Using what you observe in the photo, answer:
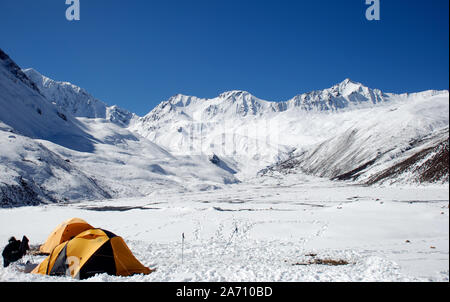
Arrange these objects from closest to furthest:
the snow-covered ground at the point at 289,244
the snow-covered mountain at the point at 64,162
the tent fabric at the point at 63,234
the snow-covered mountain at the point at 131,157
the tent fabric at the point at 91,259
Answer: the snow-covered ground at the point at 289,244 → the tent fabric at the point at 91,259 → the tent fabric at the point at 63,234 → the snow-covered mountain at the point at 64,162 → the snow-covered mountain at the point at 131,157

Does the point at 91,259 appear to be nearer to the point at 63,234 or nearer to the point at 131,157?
the point at 63,234

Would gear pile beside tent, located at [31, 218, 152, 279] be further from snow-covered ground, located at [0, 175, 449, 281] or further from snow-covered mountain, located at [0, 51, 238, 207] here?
snow-covered mountain, located at [0, 51, 238, 207]

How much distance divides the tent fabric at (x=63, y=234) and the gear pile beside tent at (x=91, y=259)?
4151mm

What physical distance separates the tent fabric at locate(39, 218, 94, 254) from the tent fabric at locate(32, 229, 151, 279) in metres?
4.20

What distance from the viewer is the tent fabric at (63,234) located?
17125mm

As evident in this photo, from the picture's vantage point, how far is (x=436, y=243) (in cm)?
1611

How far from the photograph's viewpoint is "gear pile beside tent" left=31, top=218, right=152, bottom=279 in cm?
1191

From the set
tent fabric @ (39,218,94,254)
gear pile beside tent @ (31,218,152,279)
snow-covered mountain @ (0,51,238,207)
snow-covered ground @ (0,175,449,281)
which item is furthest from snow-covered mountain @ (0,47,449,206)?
gear pile beside tent @ (31,218,152,279)

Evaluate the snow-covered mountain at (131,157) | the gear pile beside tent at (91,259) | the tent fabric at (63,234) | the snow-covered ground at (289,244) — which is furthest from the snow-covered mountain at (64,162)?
the gear pile beside tent at (91,259)

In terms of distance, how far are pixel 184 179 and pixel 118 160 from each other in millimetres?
31102

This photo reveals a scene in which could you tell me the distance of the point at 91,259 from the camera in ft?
39.4

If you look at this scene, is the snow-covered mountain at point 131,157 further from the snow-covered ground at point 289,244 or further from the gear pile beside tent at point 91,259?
the gear pile beside tent at point 91,259
